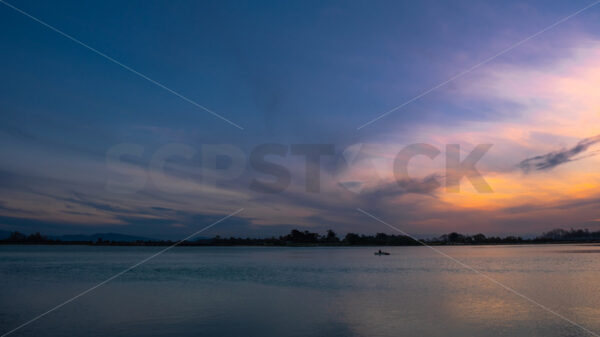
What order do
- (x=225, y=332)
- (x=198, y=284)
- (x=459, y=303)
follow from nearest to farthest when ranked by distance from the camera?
(x=225, y=332), (x=459, y=303), (x=198, y=284)

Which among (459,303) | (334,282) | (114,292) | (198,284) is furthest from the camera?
(334,282)

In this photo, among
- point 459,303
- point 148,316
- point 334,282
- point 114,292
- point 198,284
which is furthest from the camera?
point 334,282

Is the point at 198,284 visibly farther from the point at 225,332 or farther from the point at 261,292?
the point at 225,332

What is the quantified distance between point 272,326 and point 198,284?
1673 centimetres

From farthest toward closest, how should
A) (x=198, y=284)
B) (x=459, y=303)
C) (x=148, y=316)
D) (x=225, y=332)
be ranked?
1. (x=198, y=284)
2. (x=459, y=303)
3. (x=148, y=316)
4. (x=225, y=332)

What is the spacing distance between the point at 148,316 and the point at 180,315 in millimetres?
1424

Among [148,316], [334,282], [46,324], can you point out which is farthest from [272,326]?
[334,282]

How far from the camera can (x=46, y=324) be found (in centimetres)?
1744

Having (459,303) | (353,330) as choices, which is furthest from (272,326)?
(459,303)

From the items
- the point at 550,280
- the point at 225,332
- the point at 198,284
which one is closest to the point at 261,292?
the point at 198,284

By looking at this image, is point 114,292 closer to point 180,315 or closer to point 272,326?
point 180,315

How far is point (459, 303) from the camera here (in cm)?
2303

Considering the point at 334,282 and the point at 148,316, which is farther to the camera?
the point at 334,282

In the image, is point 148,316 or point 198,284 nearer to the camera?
point 148,316
